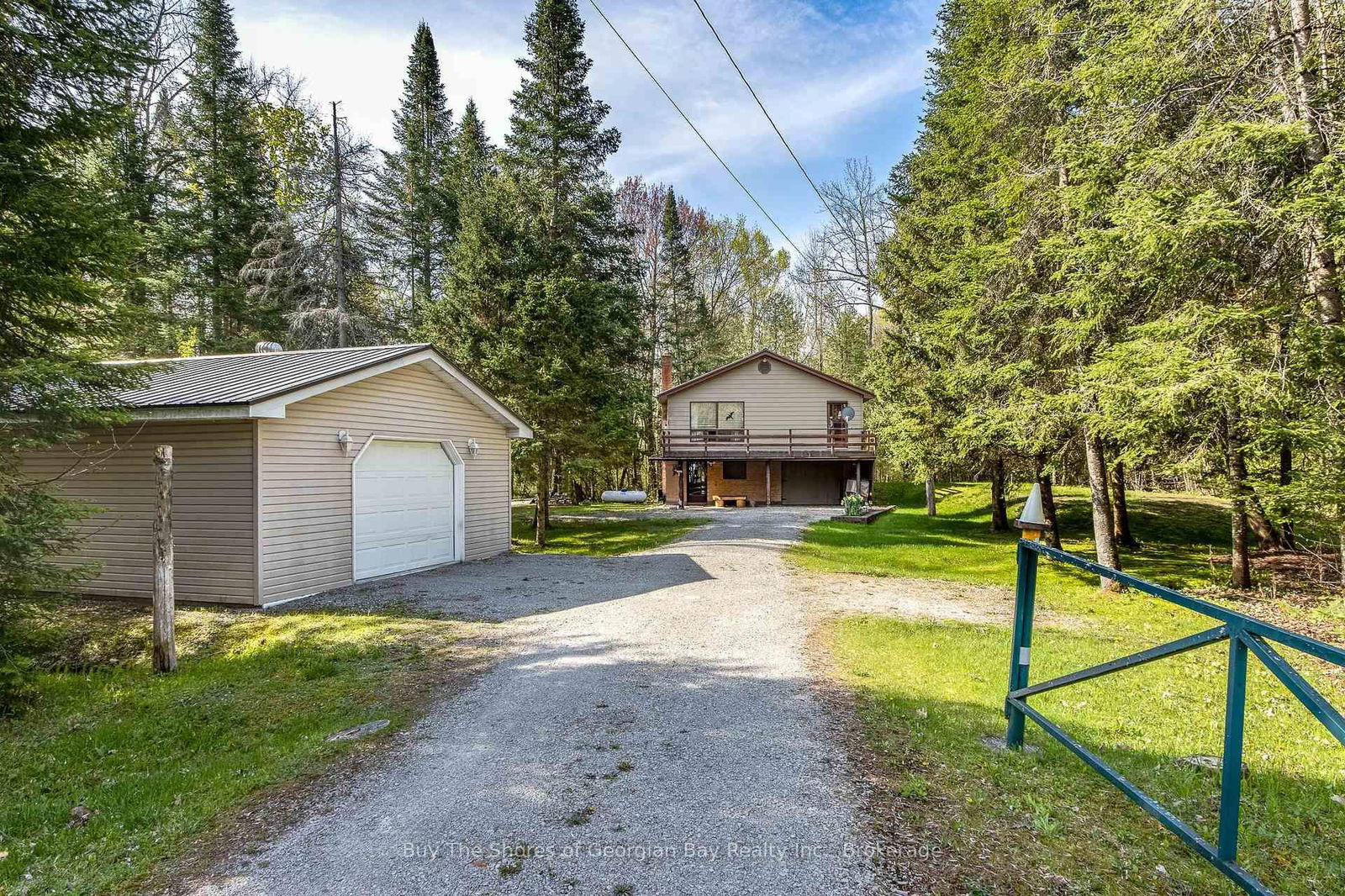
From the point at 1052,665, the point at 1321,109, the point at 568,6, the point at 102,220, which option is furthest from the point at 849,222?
the point at 102,220

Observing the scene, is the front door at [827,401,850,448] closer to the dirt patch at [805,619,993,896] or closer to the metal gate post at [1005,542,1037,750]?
the dirt patch at [805,619,993,896]

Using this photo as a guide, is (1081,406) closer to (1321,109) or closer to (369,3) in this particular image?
(1321,109)

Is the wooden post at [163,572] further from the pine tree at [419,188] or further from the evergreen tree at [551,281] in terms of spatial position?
the pine tree at [419,188]

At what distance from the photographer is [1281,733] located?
449 centimetres

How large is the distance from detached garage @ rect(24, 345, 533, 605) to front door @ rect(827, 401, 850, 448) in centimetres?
1625

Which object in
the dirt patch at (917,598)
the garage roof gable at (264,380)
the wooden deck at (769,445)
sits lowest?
the dirt patch at (917,598)

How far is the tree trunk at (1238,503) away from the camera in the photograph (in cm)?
820

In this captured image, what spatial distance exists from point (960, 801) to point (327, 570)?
28.8 ft

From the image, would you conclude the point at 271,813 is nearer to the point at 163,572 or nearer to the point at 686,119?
the point at 163,572

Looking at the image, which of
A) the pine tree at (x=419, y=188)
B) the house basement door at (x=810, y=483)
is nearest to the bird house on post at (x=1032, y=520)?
the pine tree at (x=419, y=188)

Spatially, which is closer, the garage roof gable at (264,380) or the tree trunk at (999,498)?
the garage roof gable at (264,380)

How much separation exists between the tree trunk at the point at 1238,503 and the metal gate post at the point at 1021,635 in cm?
534

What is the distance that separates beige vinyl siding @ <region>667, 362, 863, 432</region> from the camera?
24.3m

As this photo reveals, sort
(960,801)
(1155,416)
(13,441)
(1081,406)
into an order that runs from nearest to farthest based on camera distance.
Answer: (960,801) < (13,441) < (1155,416) < (1081,406)
